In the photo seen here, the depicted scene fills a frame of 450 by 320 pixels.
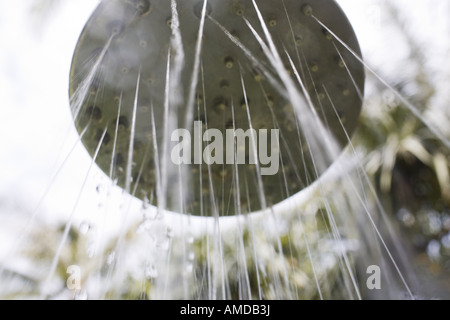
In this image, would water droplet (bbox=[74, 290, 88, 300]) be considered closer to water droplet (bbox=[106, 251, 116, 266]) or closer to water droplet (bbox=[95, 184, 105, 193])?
water droplet (bbox=[106, 251, 116, 266])

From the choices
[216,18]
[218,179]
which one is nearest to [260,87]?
[216,18]

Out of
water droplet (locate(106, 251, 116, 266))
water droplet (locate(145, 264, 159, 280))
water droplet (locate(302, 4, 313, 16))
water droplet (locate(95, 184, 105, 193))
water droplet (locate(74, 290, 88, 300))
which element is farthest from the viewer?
water droplet (locate(106, 251, 116, 266))

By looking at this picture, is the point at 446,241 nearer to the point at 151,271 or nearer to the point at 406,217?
the point at 406,217

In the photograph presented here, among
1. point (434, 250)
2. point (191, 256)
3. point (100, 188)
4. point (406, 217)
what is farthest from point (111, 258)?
point (434, 250)

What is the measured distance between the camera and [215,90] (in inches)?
116

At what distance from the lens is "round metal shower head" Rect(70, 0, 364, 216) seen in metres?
2.70

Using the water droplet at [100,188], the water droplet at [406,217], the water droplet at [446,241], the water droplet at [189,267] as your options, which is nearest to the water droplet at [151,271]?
the water droplet at [189,267]

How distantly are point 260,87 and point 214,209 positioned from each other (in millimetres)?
1059

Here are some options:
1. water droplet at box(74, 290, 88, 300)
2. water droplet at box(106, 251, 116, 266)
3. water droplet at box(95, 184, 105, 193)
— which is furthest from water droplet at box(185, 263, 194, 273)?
water droplet at box(95, 184, 105, 193)
